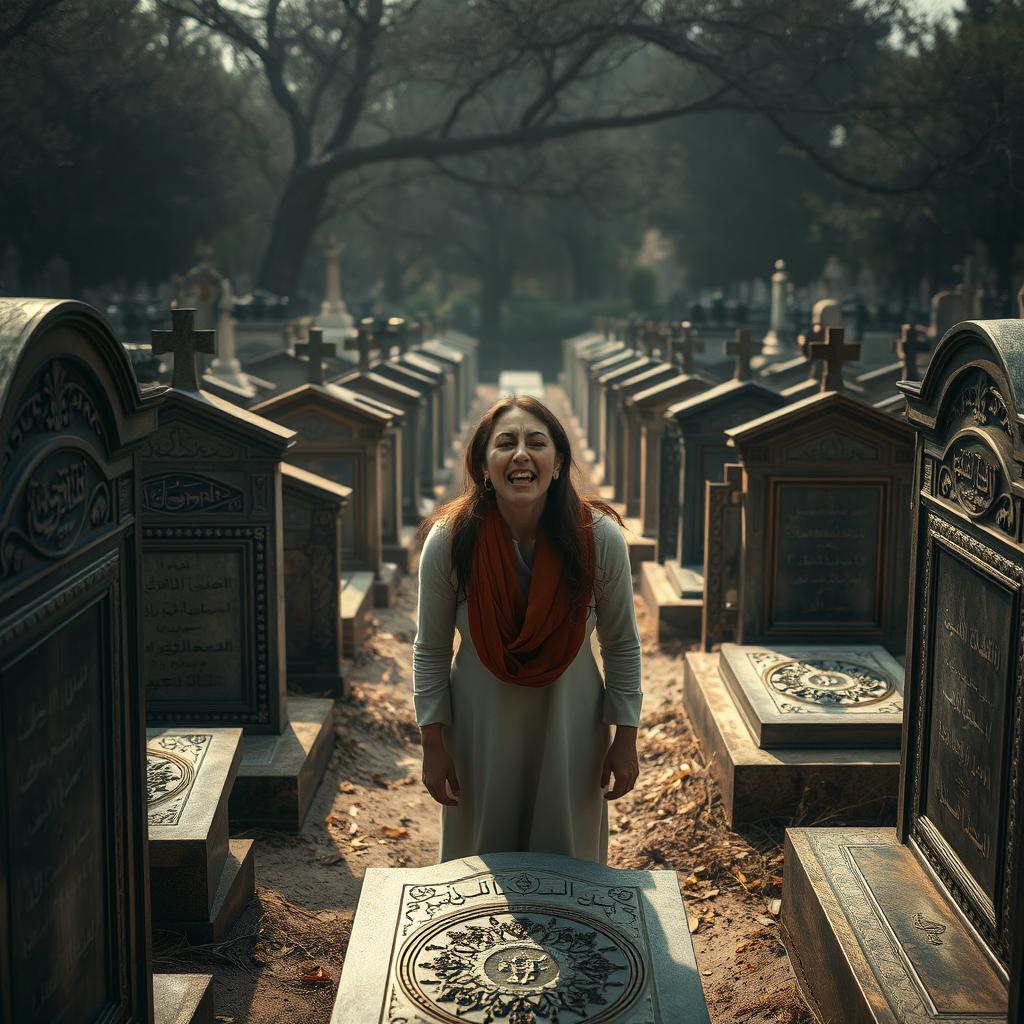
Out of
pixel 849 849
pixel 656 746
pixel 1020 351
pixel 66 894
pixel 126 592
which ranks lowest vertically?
pixel 656 746

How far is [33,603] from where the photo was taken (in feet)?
9.54

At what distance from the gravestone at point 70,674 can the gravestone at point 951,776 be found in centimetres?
217

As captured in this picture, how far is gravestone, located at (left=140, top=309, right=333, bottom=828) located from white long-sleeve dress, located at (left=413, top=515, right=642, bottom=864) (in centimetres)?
255

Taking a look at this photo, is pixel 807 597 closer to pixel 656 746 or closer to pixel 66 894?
pixel 656 746

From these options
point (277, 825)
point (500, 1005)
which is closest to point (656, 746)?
point (277, 825)

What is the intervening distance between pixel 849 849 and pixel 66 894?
2.84 m

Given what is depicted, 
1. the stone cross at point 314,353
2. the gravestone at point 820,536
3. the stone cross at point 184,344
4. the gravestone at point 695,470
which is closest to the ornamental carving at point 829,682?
the gravestone at point 820,536

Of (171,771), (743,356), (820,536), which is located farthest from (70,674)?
(743,356)

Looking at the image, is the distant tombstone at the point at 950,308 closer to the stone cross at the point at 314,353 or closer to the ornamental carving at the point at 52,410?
the stone cross at the point at 314,353

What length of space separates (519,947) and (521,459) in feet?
4.53

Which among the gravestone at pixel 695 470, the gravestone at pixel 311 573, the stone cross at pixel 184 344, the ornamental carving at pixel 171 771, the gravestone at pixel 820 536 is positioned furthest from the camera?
the gravestone at pixel 695 470

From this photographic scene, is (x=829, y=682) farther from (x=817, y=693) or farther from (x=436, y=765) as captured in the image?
(x=436, y=765)

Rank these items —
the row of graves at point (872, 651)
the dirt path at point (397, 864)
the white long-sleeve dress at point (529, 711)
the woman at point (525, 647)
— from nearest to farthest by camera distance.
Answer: the row of graves at point (872, 651) → the woman at point (525, 647) → the white long-sleeve dress at point (529, 711) → the dirt path at point (397, 864)

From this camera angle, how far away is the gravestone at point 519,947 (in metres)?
3.36
